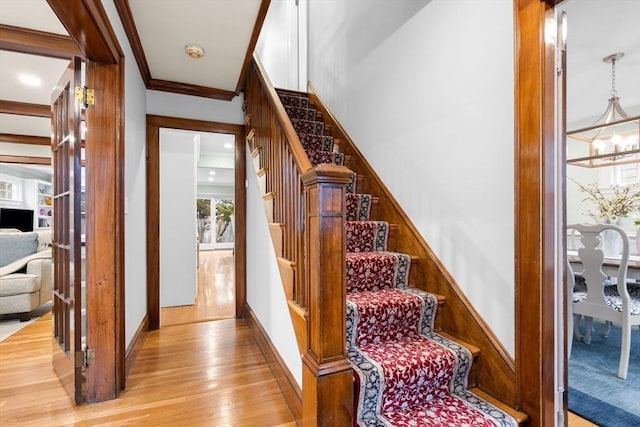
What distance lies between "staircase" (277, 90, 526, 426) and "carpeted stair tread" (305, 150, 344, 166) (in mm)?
774

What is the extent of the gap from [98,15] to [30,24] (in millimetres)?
765

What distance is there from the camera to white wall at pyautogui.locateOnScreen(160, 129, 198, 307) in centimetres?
376

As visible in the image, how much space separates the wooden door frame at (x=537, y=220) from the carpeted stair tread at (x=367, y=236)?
3.18 ft

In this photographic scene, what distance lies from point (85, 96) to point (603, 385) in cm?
376

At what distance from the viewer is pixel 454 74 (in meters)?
1.74

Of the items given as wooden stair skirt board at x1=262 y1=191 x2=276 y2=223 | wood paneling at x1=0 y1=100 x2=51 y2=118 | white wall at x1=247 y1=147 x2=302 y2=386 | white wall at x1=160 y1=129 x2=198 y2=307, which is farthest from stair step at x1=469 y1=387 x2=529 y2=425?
wood paneling at x1=0 y1=100 x2=51 y2=118

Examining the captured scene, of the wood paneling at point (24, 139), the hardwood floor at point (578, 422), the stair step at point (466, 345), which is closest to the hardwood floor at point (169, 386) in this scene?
the stair step at point (466, 345)

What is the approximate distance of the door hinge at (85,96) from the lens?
1.80 m

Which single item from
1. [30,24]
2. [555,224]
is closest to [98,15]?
[30,24]

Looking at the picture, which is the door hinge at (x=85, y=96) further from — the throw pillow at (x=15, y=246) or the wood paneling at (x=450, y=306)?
the throw pillow at (x=15, y=246)

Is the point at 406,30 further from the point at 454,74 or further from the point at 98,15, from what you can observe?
the point at 98,15

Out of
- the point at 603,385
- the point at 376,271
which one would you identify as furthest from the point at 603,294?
the point at 376,271

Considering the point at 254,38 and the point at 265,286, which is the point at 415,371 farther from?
the point at 254,38

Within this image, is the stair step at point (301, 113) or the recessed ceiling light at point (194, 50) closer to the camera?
the recessed ceiling light at point (194, 50)
